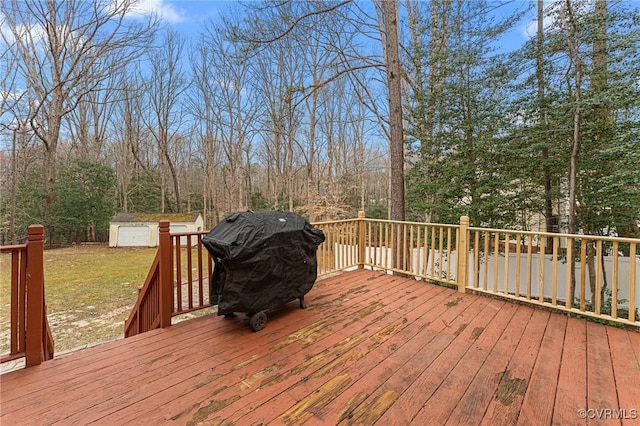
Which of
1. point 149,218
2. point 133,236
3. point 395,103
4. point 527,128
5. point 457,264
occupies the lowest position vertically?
point 133,236

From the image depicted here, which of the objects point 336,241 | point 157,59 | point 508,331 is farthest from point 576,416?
point 157,59

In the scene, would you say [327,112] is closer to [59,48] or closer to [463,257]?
[59,48]

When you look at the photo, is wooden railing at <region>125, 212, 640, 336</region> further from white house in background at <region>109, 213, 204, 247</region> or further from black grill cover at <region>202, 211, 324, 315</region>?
white house in background at <region>109, 213, 204, 247</region>

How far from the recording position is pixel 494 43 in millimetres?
5668

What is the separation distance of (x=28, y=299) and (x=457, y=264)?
4.34 metres

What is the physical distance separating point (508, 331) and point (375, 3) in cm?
769

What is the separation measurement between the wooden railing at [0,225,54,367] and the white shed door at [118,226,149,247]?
39.4 feet

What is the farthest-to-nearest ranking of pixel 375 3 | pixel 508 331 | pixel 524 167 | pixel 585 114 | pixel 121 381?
pixel 375 3, pixel 524 167, pixel 585 114, pixel 508 331, pixel 121 381

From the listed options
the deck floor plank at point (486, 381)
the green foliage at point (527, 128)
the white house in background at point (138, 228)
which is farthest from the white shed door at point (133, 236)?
the deck floor plank at point (486, 381)

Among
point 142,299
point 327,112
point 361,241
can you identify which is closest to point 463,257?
point 361,241

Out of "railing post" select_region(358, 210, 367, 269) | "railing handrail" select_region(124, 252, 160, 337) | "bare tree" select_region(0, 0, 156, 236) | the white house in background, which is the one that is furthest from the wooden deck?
"bare tree" select_region(0, 0, 156, 236)

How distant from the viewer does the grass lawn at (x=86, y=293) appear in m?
4.50

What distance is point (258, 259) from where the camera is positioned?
97.7 inches

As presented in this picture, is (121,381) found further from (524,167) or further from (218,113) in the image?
(218,113)
